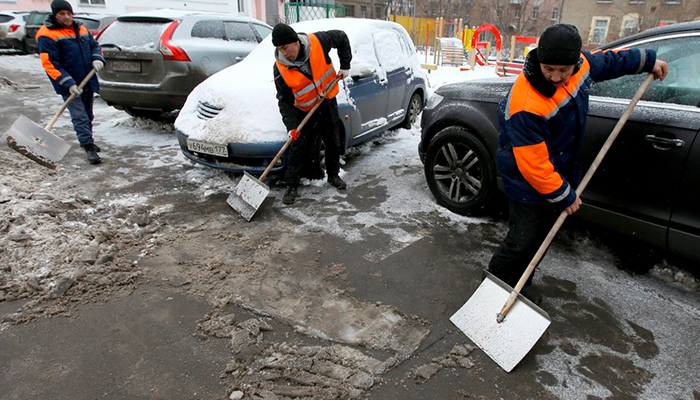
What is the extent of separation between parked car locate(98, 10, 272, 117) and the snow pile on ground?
7.56ft

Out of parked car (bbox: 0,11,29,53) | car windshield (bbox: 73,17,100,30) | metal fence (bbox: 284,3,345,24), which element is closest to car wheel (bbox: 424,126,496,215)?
car windshield (bbox: 73,17,100,30)

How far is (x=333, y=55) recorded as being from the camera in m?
5.09

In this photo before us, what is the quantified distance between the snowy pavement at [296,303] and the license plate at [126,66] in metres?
2.32

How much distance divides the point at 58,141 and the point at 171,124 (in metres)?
2.72

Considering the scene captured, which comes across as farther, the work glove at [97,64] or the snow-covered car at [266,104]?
the work glove at [97,64]

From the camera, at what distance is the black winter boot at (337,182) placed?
15.5ft

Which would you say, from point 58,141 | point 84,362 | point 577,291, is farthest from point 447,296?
point 58,141

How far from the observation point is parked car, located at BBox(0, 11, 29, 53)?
1441 centimetres

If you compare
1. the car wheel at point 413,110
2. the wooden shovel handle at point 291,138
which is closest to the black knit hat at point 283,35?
the wooden shovel handle at point 291,138

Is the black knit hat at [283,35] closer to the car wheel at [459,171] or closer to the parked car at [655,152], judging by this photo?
the car wheel at [459,171]

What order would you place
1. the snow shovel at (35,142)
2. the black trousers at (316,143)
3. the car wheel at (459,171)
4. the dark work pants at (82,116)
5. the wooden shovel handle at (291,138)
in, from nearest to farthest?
the car wheel at (459,171), the wooden shovel handle at (291,138), the black trousers at (316,143), the snow shovel at (35,142), the dark work pants at (82,116)

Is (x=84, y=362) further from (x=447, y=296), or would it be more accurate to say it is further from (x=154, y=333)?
(x=447, y=296)

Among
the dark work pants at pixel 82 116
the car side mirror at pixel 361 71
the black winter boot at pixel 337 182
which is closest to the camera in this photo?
the black winter boot at pixel 337 182

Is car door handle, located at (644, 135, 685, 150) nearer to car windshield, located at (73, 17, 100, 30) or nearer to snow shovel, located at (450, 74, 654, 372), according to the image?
snow shovel, located at (450, 74, 654, 372)
